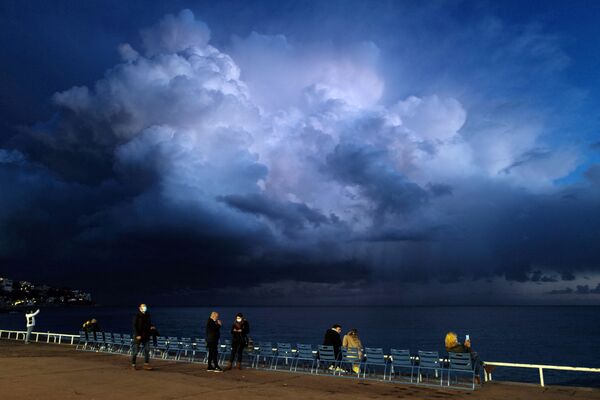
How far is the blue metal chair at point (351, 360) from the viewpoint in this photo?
14203 mm

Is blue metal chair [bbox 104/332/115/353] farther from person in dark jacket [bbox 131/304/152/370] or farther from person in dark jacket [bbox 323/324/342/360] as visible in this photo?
person in dark jacket [bbox 323/324/342/360]

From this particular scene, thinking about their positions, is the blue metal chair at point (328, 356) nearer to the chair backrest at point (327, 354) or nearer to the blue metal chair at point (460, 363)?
the chair backrest at point (327, 354)

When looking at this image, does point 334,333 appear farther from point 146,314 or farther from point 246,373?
point 146,314

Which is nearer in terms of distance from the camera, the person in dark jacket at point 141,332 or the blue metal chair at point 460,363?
the blue metal chair at point 460,363

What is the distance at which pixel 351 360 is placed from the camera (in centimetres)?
1450

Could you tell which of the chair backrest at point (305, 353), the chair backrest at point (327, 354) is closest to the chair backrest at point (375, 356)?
the chair backrest at point (327, 354)

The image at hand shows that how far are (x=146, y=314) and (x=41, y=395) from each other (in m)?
4.97

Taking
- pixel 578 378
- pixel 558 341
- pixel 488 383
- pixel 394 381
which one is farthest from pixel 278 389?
pixel 558 341

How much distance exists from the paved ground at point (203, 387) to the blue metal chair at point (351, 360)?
77 centimetres

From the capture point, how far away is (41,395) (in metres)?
10.2

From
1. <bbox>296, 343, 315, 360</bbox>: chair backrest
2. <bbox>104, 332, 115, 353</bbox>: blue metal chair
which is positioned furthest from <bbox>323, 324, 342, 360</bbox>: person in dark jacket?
<bbox>104, 332, 115, 353</bbox>: blue metal chair

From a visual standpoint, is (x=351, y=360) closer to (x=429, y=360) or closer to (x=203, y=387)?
(x=429, y=360)

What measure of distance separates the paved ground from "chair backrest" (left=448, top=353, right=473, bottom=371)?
649 millimetres

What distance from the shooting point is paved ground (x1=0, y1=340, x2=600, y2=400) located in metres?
10.6
